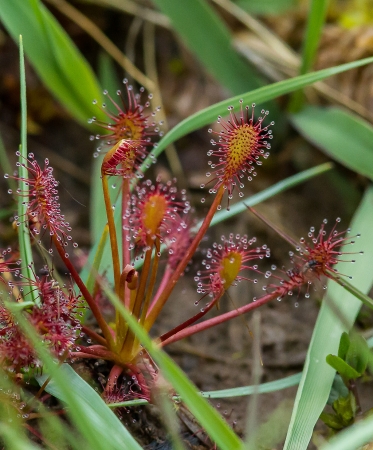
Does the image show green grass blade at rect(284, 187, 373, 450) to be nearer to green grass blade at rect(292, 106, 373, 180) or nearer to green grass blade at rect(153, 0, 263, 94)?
green grass blade at rect(292, 106, 373, 180)

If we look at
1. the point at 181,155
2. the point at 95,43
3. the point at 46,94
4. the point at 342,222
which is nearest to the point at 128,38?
the point at 95,43

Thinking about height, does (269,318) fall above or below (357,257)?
below

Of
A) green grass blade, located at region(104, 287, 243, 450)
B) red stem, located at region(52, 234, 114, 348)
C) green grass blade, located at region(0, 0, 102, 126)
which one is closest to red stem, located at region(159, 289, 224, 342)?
red stem, located at region(52, 234, 114, 348)

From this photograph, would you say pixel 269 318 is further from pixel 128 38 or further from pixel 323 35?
pixel 128 38

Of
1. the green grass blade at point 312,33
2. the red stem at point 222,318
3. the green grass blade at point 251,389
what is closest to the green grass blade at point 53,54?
the green grass blade at point 312,33

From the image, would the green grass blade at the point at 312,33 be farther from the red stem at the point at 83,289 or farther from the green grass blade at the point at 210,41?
the red stem at the point at 83,289
